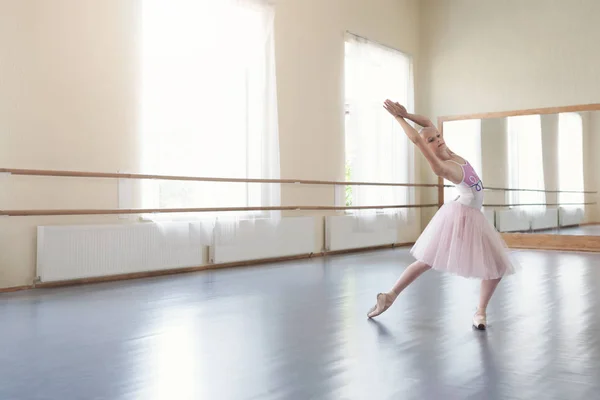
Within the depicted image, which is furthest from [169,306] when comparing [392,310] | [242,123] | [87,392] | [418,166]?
[418,166]

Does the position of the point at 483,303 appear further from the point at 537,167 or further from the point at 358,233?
the point at 537,167

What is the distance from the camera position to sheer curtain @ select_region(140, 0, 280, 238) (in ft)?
17.2

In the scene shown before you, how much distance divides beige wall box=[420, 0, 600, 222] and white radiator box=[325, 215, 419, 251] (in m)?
1.04

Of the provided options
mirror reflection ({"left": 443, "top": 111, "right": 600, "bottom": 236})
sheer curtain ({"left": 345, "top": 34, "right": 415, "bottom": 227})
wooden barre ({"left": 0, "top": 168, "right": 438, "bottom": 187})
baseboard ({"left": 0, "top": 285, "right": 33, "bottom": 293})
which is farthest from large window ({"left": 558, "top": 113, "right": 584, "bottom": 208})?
baseboard ({"left": 0, "top": 285, "right": 33, "bottom": 293})

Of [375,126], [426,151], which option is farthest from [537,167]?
[426,151]

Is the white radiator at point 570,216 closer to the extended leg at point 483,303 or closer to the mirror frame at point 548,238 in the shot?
the mirror frame at point 548,238

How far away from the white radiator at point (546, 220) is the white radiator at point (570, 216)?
68 mm

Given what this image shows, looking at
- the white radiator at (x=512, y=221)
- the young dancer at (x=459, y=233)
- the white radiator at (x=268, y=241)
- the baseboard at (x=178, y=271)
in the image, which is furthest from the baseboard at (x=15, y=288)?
the white radiator at (x=512, y=221)

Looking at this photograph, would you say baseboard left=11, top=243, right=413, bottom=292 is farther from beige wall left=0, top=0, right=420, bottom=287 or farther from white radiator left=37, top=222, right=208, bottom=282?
beige wall left=0, top=0, right=420, bottom=287

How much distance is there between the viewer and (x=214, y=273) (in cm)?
533

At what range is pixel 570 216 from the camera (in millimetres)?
7895

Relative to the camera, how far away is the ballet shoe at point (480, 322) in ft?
9.55

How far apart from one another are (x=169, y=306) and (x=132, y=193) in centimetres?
170

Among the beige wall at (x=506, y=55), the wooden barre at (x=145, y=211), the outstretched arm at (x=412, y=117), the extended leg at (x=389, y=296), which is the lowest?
the extended leg at (x=389, y=296)
